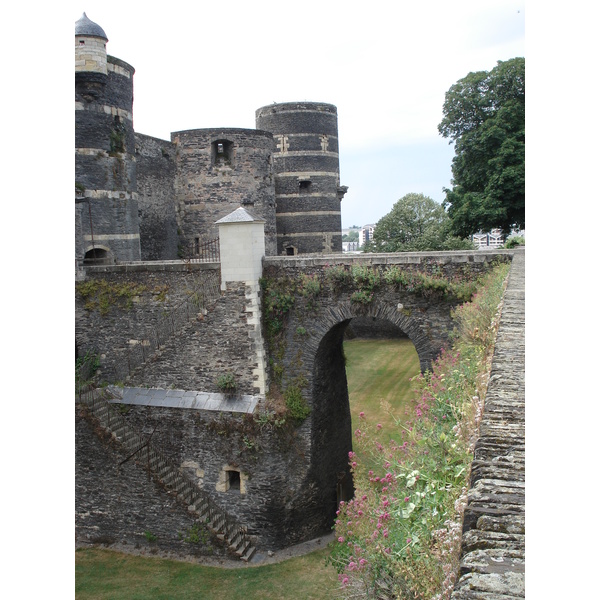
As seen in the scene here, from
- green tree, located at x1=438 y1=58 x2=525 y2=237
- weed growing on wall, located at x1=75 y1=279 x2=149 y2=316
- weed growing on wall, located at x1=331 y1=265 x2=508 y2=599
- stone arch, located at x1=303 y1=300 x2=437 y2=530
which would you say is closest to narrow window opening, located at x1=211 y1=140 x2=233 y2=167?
weed growing on wall, located at x1=75 y1=279 x2=149 y2=316

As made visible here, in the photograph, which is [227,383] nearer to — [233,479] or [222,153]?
[233,479]

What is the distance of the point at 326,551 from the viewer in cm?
1427

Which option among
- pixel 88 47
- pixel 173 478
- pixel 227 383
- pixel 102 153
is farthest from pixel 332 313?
pixel 88 47

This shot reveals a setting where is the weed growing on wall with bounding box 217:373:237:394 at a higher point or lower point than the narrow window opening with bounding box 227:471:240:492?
higher

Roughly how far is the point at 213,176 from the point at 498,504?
67.9 feet

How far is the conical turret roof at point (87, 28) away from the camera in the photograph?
16031mm

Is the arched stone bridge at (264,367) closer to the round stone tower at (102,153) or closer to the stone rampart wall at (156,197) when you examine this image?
the round stone tower at (102,153)

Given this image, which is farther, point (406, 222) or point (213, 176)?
point (406, 222)

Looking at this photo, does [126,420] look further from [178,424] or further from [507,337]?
[507,337]

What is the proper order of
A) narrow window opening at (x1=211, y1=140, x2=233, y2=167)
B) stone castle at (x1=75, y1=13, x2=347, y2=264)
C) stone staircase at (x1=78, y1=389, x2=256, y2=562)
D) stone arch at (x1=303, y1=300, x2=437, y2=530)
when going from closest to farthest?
stone staircase at (x1=78, y1=389, x2=256, y2=562)
stone arch at (x1=303, y1=300, x2=437, y2=530)
stone castle at (x1=75, y1=13, x2=347, y2=264)
narrow window opening at (x1=211, y1=140, x2=233, y2=167)

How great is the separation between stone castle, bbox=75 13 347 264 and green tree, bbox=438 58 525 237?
6410 mm

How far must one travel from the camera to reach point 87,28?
16.1 meters

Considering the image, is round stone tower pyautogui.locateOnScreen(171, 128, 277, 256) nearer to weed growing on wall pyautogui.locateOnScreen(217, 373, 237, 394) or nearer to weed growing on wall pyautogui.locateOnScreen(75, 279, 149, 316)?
weed growing on wall pyautogui.locateOnScreen(75, 279, 149, 316)

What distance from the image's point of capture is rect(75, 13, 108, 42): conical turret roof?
631 inches
